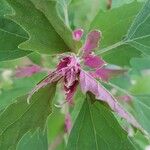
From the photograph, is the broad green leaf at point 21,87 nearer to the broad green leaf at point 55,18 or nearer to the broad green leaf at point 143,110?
the broad green leaf at point 143,110

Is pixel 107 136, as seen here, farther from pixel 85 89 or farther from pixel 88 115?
pixel 85 89

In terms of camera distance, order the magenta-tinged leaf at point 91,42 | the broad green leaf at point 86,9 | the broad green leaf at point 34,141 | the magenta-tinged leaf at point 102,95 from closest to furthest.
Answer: the magenta-tinged leaf at point 102,95 → the magenta-tinged leaf at point 91,42 → the broad green leaf at point 34,141 → the broad green leaf at point 86,9

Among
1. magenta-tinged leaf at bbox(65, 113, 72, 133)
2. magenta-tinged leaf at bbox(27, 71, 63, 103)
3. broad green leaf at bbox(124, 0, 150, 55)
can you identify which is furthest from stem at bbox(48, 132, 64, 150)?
magenta-tinged leaf at bbox(27, 71, 63, 103)

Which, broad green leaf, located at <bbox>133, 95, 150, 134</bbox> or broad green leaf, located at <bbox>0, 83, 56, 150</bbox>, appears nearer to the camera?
broad green leaf, located at <bbox>0, 83, 56, 150</bbox>

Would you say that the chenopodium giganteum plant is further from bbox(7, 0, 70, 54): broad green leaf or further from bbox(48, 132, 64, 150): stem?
bbox(48, 132, 64, 150): stem

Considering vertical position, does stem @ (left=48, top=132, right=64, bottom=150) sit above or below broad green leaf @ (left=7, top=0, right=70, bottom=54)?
below

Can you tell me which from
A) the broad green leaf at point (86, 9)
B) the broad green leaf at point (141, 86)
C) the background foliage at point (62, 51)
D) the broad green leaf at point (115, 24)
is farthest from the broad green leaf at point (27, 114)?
the broad green leaf at point (141, 86)

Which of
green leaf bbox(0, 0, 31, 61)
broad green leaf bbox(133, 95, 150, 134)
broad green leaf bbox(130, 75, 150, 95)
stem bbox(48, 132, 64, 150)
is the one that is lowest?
broad green leaf bbox(130, 75, 150, 95)
